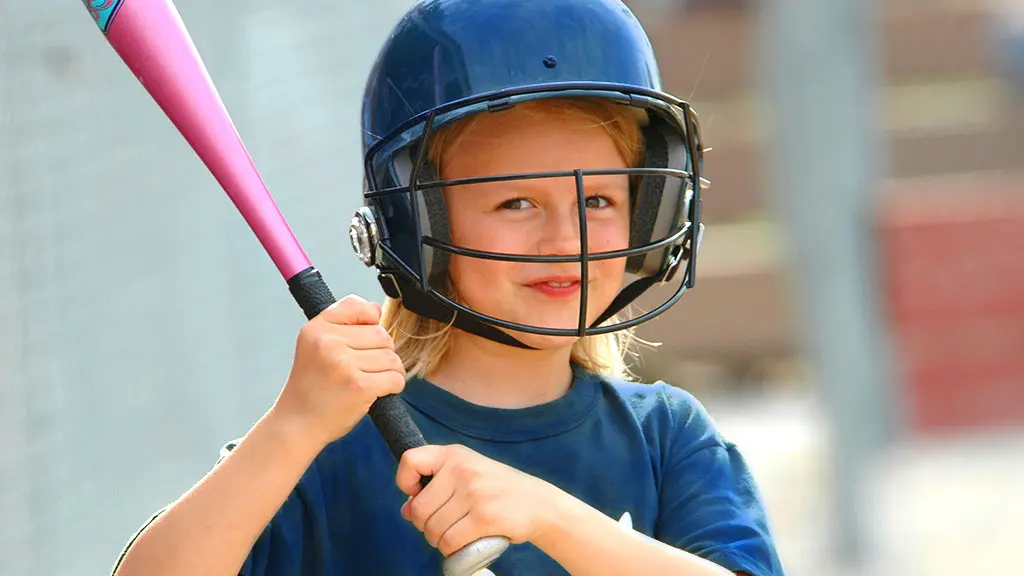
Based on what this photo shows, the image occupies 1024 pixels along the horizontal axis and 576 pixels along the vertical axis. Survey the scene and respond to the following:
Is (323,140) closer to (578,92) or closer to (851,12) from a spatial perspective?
(578,92)

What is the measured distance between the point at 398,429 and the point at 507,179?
35 cm

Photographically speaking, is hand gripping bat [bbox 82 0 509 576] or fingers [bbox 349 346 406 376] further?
hand gripping bat [bbox 82 0 509 576]

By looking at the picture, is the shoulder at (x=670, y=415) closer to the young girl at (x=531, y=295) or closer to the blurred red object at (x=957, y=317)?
the young girl at (x=531, y=295)

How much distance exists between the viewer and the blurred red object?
39.9 feet

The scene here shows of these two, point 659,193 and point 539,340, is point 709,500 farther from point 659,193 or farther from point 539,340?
point 659,193

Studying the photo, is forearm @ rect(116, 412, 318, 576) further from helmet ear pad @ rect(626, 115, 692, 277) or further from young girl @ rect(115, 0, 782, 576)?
helmet ear pad @ rect(626, 115, 692, 277)

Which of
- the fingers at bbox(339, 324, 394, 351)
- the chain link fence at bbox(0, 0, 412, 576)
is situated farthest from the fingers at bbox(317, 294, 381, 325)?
the chain link fence at bbox(0, 0, 412, 576)

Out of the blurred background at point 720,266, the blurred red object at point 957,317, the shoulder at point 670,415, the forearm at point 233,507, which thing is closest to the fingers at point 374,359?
the forearm at point 233,507

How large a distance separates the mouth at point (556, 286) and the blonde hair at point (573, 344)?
0.17 m

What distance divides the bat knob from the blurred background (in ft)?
3.35

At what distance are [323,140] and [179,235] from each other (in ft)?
1.20

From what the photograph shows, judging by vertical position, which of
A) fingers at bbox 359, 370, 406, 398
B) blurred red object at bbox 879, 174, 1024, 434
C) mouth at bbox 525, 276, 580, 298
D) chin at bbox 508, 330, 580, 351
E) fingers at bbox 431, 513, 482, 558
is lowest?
blurred red object at bbox 879, 174, 1024, 434

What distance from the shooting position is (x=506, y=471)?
5.80ft

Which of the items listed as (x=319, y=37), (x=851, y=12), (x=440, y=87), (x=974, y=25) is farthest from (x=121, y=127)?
(x=974, y=25)
